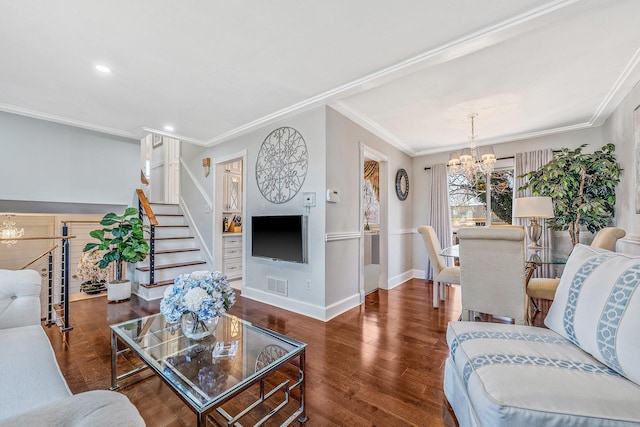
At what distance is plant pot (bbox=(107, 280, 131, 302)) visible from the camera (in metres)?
3.67

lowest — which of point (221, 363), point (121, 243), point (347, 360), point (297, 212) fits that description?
point (347, 360)

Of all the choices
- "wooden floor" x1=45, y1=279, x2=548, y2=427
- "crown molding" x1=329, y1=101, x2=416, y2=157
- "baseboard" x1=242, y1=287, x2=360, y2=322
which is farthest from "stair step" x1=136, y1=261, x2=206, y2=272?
"crown molding" x1=329, y1=101, x2=416, y2=157

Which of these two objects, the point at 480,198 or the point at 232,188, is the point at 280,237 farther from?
the point at 480,198

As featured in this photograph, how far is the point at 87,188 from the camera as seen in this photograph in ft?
13.7

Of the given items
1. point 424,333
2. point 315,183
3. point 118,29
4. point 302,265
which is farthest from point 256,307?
point 118,29

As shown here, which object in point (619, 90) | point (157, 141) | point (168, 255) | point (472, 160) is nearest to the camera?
point (619, 90)

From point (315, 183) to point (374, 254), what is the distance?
2.06 m

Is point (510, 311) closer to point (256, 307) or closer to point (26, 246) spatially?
point (256, 307)

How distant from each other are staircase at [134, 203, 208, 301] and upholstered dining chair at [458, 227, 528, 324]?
3.95 meters

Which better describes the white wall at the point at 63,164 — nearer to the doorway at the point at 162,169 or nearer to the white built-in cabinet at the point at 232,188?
the doorway at the point at 162,169

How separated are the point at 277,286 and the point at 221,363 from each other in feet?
6.65

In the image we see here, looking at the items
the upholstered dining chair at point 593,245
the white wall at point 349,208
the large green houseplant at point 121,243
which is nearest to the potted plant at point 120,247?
the large green houseplant at point 121,243

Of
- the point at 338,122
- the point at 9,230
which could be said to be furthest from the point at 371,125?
the point at 9,230

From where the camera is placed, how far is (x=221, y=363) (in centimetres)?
145
